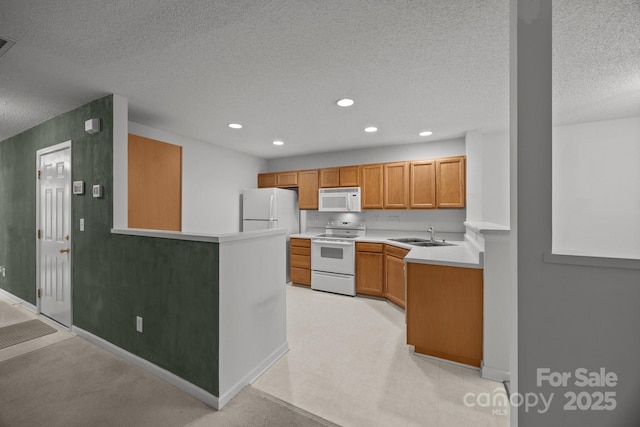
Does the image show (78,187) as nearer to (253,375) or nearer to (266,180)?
(253,375)

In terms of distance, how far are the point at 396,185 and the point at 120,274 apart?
3692 mm

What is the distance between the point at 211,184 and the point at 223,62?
8.98 ft

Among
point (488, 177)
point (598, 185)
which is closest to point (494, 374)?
point (488, 177)

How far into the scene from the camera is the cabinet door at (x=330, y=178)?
4.65 m

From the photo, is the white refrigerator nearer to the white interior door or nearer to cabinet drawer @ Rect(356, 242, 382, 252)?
cabinet drawer @ Rect(356, 242, 382, 252)

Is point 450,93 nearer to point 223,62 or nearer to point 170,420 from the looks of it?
point 223,62

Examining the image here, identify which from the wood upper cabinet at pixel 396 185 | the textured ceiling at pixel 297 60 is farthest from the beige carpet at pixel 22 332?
the wood upper cabinet at pixel 396 185

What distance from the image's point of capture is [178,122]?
10.7 feet

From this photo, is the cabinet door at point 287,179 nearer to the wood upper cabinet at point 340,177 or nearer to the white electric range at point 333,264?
the wood upper cabinet at point 340,177

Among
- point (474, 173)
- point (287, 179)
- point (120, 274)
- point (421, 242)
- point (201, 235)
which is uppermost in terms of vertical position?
point (287, 179)

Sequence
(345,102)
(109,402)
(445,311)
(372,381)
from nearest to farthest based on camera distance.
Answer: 1. (109,402)
2. (372,381)
3. (445,311)
4. (345,102)

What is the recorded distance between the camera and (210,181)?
4.33 metres

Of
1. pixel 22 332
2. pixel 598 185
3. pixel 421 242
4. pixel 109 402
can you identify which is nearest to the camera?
pixel 109 402

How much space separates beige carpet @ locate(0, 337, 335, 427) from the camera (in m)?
1.65
